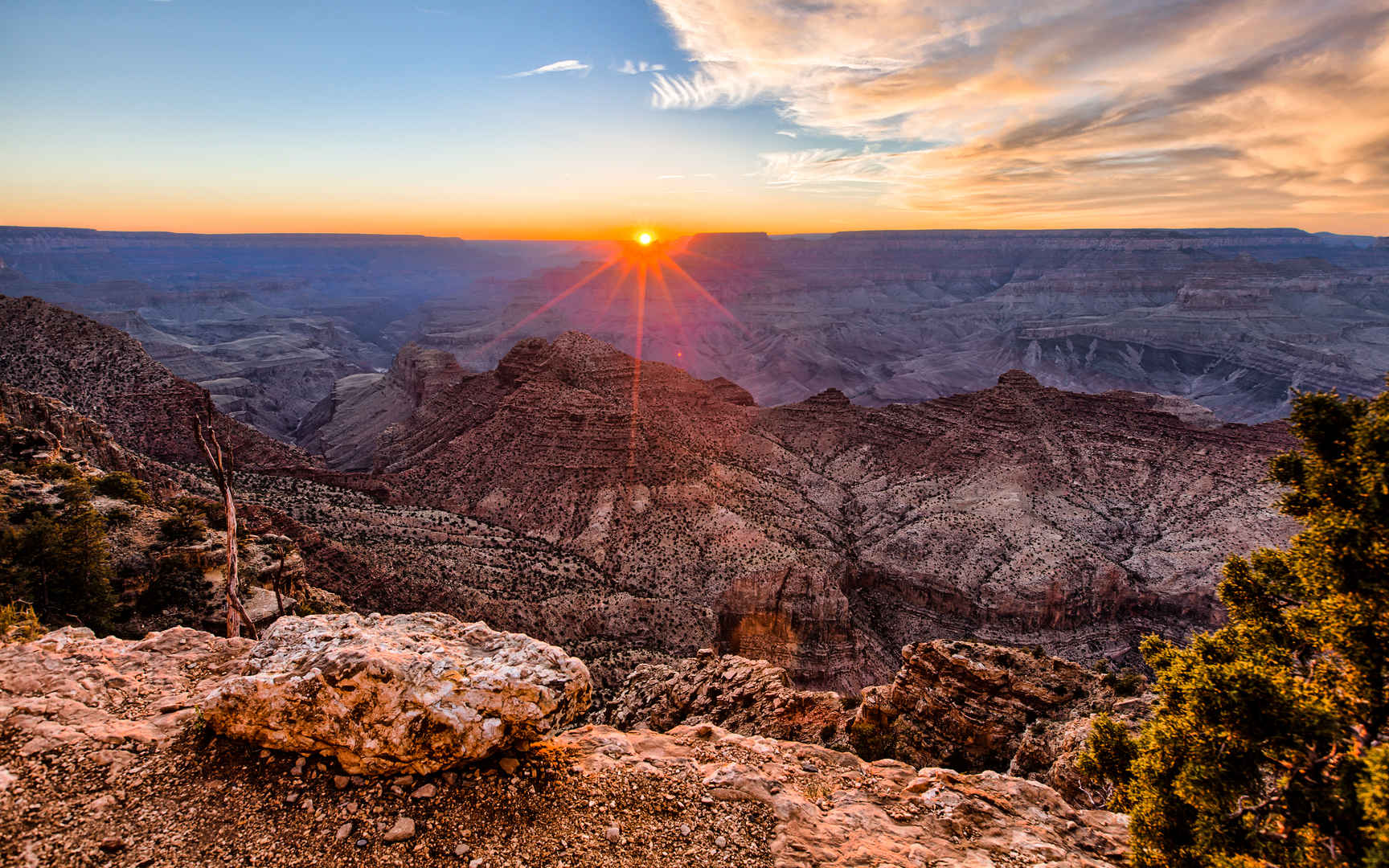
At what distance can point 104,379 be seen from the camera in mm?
55094

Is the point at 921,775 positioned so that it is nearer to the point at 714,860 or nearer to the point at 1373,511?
the point at 714,860

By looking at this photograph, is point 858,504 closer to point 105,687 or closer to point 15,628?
point 105,687

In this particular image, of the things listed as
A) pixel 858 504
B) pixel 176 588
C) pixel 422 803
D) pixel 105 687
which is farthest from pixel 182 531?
pixel 858 504

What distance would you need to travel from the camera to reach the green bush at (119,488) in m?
25.5

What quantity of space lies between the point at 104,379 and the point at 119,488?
42871mm

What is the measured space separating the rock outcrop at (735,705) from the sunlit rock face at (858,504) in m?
14.2

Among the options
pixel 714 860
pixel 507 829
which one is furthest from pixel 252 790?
pixel 714 860

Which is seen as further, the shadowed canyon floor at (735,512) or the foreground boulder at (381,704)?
the shadowed canyon floor at (735,512)

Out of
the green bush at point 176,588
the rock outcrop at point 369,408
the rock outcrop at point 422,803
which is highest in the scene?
the rock outcrop at point 422,803

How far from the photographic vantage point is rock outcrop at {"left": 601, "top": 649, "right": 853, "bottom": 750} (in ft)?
58.3

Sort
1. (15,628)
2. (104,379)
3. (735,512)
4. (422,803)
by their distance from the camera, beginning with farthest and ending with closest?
(104,379), (735,512), (15,628), (422,803)

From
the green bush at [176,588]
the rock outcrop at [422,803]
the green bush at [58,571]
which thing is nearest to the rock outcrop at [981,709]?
the rock outcrop at [422,803]

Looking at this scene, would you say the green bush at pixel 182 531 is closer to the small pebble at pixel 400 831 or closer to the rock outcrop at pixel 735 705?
the rock outcrop at pixel 735 705

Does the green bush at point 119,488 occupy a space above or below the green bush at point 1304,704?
below
